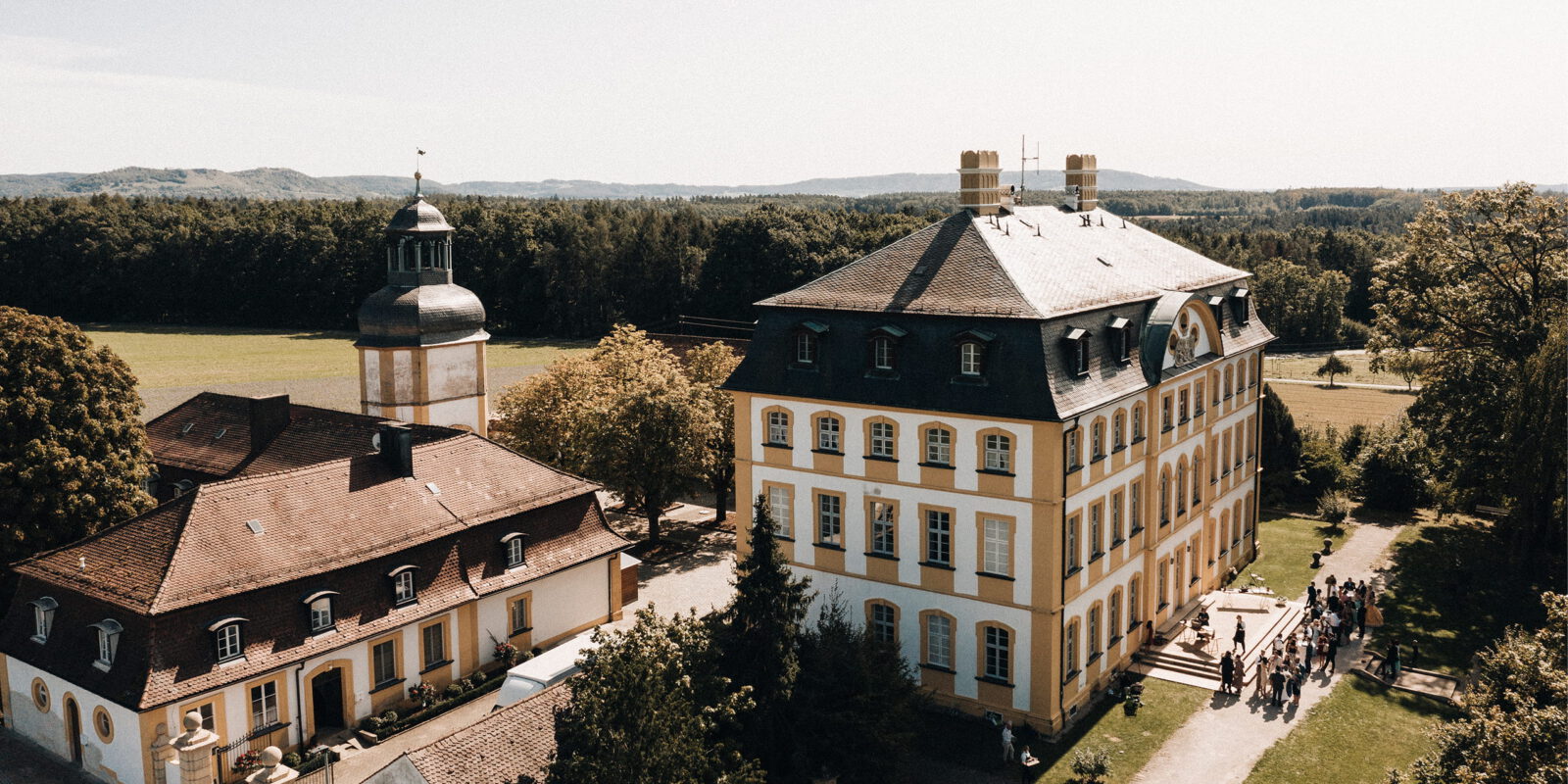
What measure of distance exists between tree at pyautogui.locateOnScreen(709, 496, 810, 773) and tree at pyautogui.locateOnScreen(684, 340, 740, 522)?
18.4 m

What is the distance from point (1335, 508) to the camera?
1977 inches

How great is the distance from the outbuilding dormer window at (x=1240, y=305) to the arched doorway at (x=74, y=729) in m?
37.7

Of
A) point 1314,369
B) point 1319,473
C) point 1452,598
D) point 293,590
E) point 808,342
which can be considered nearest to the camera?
point 293,590

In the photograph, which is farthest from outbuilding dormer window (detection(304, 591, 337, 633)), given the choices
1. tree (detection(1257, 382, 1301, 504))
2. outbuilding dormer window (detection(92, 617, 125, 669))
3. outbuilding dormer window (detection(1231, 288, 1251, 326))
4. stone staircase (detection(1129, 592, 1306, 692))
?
tree (detection(1257, 382, 1301, 504))

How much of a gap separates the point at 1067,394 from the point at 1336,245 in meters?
122

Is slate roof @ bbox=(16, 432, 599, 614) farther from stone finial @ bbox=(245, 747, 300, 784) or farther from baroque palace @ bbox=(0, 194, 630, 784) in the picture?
stone finial @ bbox=(245, 747, 300, 784)

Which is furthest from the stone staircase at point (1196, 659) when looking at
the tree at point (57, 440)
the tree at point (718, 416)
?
the tree at point (57, 440)

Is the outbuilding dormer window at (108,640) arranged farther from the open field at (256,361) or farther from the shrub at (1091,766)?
the open field at (256,361)

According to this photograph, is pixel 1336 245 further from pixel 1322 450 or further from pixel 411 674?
pixel 411 674

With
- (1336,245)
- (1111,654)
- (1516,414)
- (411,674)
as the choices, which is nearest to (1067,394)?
(1111,654)

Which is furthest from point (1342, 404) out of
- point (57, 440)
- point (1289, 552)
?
point (57, 440)

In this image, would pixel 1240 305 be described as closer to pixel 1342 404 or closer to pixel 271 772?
pixel 271 772

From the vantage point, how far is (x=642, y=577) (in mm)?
43125

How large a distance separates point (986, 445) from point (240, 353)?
89.2 m
